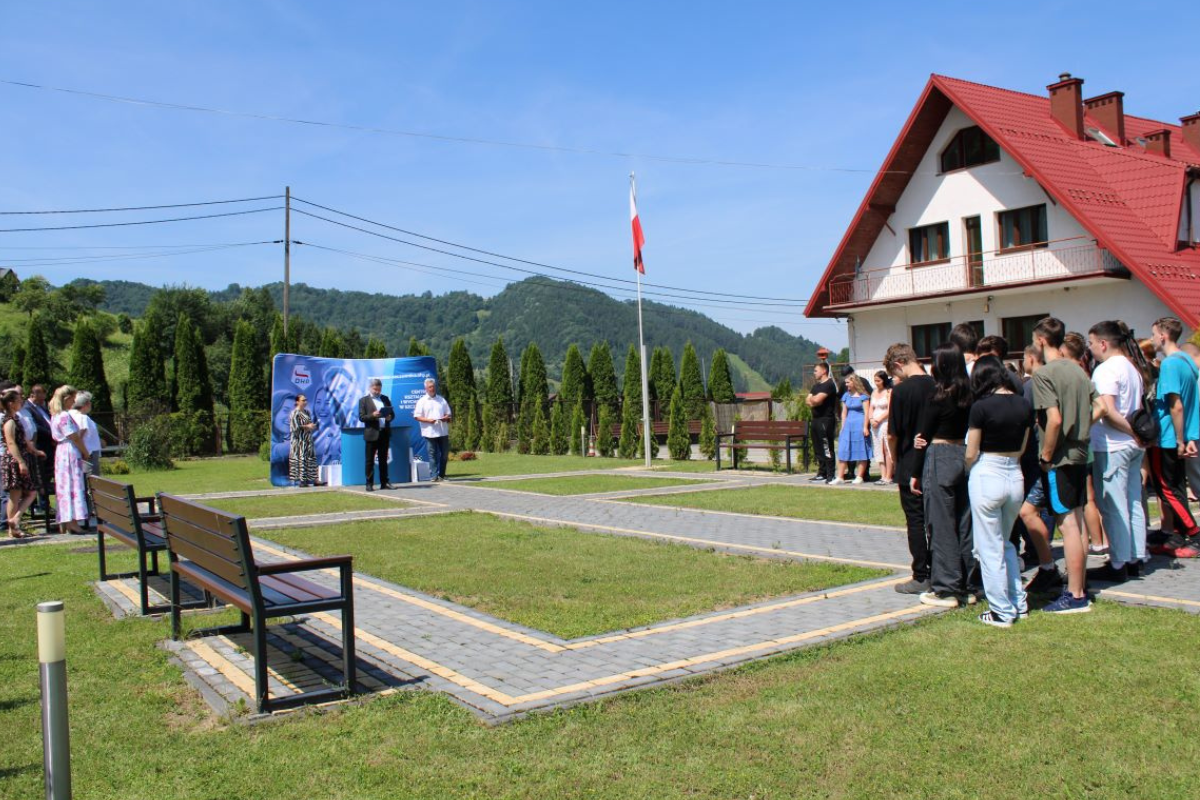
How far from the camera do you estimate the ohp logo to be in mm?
19422

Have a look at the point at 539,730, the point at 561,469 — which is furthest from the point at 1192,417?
the point at 561,469

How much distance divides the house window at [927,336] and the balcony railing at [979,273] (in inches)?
49.0

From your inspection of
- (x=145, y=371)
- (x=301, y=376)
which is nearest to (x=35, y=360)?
(x=145, y=371)

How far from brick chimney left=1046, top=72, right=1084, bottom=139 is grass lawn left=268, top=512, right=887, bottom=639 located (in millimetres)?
24274

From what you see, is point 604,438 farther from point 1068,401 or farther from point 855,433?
point 1068,401

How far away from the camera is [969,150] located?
27.6 m

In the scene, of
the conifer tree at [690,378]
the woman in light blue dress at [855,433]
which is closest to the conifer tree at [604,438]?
the conifer tree at [690,378]

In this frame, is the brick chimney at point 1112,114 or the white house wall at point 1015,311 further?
the brick chimney at point 1112,114

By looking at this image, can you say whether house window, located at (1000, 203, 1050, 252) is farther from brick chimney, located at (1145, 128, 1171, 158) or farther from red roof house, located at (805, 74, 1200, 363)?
brick chimney, located at (1145, 128, 1171, 158)

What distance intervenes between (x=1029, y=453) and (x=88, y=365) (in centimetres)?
3965

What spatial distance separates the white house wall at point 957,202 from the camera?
26172 mm

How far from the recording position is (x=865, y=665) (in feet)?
16.8

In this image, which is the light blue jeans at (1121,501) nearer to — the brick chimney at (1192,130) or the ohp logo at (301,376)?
the ohp logo at (301,376)

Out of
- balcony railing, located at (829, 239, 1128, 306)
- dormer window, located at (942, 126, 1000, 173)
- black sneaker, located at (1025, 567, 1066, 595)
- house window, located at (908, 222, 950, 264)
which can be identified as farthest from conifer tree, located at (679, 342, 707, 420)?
black sneaker, located at (1025, 567, 1066, 595)
